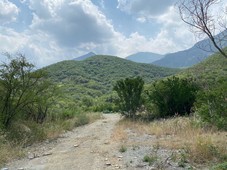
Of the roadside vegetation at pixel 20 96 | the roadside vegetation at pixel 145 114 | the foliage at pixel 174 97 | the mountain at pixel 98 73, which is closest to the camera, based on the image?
the roadside vegetation at pixel 145 114

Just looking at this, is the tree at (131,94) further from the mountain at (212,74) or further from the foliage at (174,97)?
the mountain at (212,74)

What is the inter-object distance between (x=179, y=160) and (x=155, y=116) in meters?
14.0

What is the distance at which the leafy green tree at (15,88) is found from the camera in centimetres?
1533

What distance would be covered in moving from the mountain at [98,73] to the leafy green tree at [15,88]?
6423 centimetres

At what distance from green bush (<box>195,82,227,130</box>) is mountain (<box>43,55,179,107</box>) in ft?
221

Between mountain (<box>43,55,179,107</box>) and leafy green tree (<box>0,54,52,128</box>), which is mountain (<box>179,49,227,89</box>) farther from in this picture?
mountain (<box>43,55,179,107</box>)

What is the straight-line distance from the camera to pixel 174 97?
827 inches

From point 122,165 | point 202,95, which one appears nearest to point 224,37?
point 122,165

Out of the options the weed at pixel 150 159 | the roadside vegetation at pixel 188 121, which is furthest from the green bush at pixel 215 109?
the weed at pixel 150 159

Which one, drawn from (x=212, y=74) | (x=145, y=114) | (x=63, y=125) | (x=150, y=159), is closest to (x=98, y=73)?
(x=212, y=74)

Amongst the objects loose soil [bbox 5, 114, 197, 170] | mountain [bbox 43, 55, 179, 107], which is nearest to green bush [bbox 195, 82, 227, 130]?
loose soil [bbox 5, 114, 197, 170]

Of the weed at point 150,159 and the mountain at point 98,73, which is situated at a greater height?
the mountain at point 98,73

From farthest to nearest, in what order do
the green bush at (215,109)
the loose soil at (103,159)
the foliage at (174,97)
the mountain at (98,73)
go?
the mountain at (98,73), the foliage at (174,97), the green bush at (215,109), the loose soil at (103,159)

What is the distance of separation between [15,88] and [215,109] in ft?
31.8
